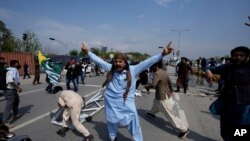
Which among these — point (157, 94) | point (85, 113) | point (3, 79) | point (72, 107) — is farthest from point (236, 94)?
point (3, 79)

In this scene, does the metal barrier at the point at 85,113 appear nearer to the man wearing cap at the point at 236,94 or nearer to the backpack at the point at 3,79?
the backpack at the point at 3,79

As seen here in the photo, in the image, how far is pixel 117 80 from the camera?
434 cm

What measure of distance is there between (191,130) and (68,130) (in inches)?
117

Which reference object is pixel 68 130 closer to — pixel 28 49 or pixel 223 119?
pixel 223 119

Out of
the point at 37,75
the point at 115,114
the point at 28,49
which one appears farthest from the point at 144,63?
the point at 28,49

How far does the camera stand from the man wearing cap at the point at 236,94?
3.52 meters

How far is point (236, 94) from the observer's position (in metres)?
3.59

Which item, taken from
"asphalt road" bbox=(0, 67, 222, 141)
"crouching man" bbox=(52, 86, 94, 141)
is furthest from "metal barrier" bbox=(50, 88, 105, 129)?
"crouching man" bbox=(52, 86, 94, 141)

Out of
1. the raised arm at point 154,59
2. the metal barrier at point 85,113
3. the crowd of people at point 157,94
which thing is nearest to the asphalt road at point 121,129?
the metal barrier at point 85,113

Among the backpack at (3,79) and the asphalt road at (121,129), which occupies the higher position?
the backpack at (3,79)

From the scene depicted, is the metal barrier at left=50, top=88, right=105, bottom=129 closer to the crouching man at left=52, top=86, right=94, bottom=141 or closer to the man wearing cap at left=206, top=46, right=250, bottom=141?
the crouching man at left=52, top=86, right=94, bottom=141

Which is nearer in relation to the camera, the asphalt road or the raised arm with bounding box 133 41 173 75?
the raised arm with bounding box 133 41 173 75

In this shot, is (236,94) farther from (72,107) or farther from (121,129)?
(72,107)

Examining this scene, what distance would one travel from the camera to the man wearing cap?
3521 mm
